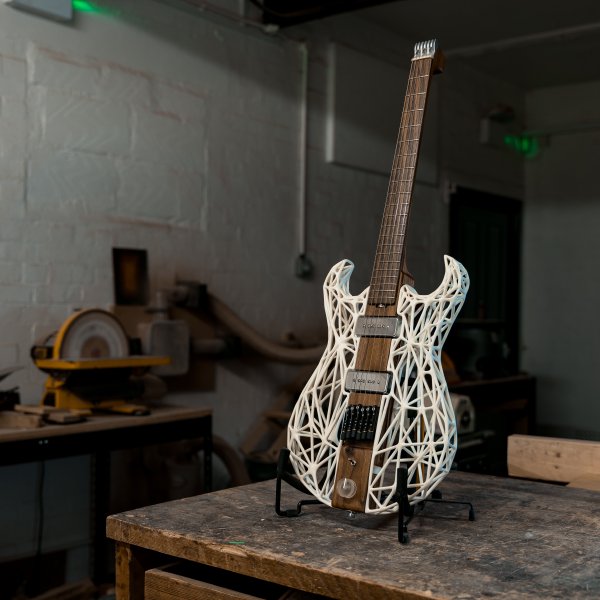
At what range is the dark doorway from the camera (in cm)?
612

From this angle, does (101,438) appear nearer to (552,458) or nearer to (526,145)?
(552,458)

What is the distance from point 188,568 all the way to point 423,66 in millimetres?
1070

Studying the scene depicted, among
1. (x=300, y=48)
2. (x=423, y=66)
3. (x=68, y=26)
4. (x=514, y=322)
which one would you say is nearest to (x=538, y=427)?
(x=514, y=322)

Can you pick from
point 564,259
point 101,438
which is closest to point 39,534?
point 101,438

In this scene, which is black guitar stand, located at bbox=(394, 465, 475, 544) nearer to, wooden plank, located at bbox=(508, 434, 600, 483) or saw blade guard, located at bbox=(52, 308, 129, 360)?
wooden plank, located at bbox=(508, 434, 600, 483)

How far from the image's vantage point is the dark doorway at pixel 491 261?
6.12 metres

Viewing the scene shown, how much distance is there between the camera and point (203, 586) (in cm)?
135

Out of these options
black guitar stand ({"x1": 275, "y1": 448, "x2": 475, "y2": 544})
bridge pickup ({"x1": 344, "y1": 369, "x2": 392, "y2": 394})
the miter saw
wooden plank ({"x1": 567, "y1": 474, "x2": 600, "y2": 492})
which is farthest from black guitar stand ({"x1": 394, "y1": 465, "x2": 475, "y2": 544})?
the miter saw

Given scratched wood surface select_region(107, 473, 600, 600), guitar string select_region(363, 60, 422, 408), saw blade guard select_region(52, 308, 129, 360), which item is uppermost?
guitar string select_region(363, 60, 422, 408)

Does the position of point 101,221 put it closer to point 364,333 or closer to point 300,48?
point 300,48

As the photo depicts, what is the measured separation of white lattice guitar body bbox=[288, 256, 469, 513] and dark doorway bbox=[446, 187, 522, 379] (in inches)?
151

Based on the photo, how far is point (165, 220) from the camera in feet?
13.2

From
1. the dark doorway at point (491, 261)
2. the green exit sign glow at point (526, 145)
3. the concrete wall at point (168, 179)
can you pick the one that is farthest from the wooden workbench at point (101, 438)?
the green exit sign glow at point (526, 145)

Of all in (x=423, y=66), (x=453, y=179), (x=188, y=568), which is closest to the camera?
(x=188, y=568)
